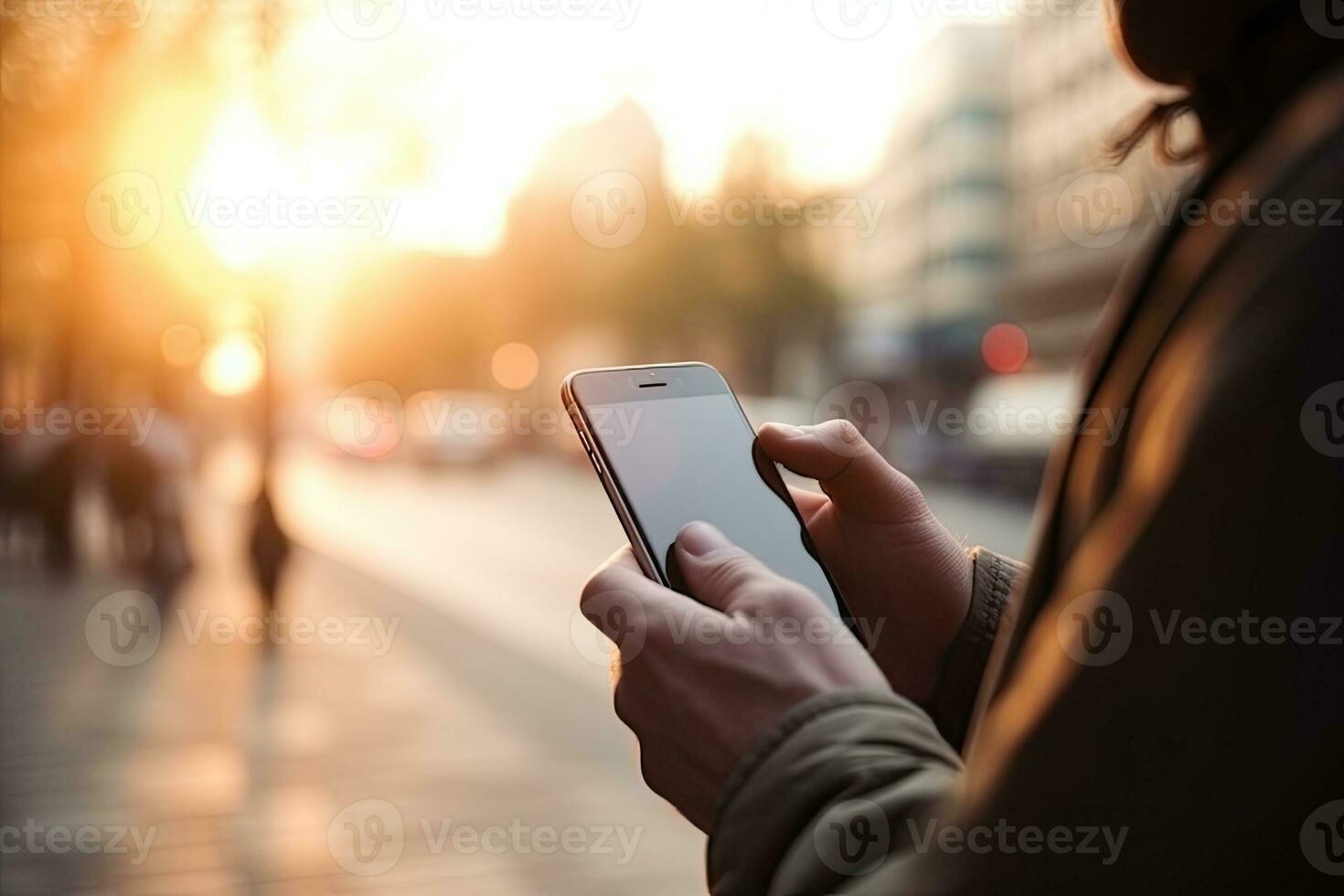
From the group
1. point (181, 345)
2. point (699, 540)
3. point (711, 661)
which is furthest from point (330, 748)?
point (181, 345)

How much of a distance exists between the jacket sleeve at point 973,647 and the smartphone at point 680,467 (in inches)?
5.7

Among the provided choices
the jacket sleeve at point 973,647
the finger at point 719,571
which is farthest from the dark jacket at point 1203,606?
the jacket sleeve at point 973,647

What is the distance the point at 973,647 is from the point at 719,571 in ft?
1.48

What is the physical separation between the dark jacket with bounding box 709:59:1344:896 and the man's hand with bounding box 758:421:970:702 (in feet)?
2.73

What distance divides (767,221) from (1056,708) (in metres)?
43.3

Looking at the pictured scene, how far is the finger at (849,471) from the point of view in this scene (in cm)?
172

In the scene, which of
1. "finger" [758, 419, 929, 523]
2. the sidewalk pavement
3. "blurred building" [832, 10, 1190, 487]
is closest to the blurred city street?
the sidewalk pavement

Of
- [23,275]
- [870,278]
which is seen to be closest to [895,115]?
[870,278]

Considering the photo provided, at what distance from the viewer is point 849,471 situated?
174 cm

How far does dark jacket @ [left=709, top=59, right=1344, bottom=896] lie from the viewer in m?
0.74

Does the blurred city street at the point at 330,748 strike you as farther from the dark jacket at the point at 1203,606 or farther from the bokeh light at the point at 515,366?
the bokeh light at the point at 515,366

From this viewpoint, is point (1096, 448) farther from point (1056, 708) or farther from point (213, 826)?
point (213, 826)

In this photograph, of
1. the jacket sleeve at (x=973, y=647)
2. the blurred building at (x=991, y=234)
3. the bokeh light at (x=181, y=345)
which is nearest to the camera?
the jacket sleeve at (x=973, y=647)

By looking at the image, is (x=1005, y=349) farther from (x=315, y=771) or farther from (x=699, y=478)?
(x=699, y=478)
